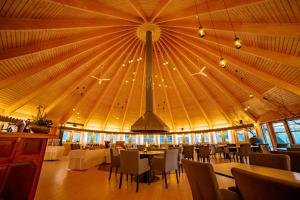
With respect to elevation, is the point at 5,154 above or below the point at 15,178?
above

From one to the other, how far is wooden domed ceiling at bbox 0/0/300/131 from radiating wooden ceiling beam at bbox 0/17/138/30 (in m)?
0.02

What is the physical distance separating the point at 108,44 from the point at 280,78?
8.93 m

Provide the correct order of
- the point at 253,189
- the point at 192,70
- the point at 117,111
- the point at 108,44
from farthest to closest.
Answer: the point at 117,111 → the point at 192,70 → the point at 108,44 → the point at 253,189

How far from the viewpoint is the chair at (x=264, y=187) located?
639 mm

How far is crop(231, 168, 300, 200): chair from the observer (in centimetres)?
64

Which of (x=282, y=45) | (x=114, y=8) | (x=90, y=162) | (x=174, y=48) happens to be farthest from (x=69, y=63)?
(x=282, y=45)

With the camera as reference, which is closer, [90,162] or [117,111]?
[90,162]

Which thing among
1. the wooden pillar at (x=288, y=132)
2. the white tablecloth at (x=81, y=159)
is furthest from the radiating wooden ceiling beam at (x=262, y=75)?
the white tablecloth at (x=81, y=159)

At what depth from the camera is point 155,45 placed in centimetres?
857

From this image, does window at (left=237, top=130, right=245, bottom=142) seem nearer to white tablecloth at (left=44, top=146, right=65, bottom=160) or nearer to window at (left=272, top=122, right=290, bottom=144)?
window at (left=272, top=122, right=290, bottom=144)

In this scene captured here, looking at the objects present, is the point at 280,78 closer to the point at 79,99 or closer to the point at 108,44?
the point at 108,44

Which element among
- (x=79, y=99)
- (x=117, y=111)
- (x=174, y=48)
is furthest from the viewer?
(x=117, y=111)

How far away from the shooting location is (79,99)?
1220 cm

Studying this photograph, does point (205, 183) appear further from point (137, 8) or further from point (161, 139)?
point (161, 139)
